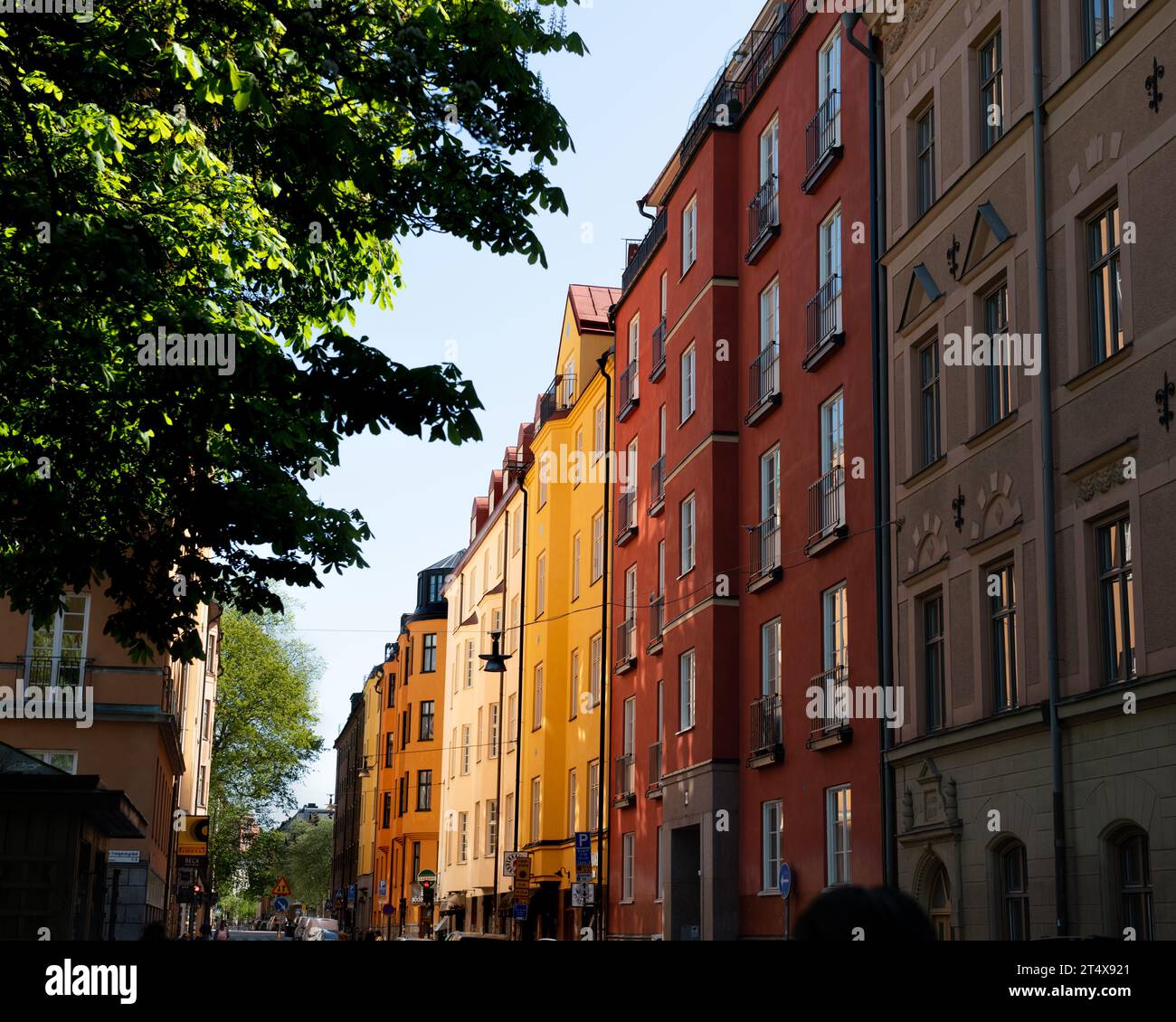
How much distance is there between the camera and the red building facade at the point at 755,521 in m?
24.2

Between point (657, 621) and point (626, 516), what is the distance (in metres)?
4.52

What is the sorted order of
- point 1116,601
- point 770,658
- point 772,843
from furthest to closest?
point 770,658
point 772,843
point 1116,601

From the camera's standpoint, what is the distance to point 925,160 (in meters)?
22.4

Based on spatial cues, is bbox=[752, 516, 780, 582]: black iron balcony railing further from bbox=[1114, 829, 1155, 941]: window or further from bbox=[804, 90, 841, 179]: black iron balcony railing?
bbox=[1114, 829, 1155, 941]: window

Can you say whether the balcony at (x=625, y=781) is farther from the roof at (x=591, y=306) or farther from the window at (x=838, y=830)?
the roof at (x=591, y=306)

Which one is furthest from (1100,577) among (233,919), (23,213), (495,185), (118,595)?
(233,919)

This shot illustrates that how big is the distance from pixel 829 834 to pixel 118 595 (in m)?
14.2

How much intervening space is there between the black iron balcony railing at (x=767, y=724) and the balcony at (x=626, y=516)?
10.0 metres

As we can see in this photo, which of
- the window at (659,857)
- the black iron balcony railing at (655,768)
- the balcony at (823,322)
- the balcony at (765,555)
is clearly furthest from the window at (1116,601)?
the black iron balcony railing at (655,768)

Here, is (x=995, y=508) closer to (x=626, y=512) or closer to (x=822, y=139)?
(x=822, y=139)

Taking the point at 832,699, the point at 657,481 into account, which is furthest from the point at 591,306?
the point at 832,699

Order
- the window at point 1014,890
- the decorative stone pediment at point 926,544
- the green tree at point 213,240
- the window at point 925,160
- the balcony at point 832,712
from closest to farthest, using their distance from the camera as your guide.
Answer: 1. the green tree at point 213,240
2. the window at point 1014,890
3. the decorative stone pediment at point 926,544
4. the window at point 925,160
5. the balcony at point 832,712

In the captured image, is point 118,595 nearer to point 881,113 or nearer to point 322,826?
point 881,113

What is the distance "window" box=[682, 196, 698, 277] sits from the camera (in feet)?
111
